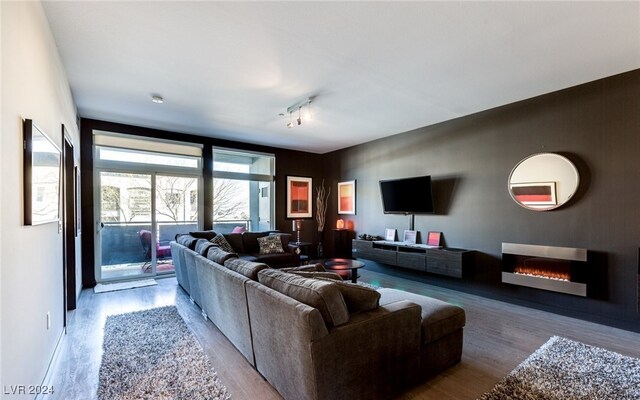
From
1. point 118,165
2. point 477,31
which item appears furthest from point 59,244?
point 477,31

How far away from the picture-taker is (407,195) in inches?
218

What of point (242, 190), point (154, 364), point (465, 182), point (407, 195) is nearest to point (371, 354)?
point (154, 364)

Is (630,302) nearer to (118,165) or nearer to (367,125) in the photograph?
(367,125)

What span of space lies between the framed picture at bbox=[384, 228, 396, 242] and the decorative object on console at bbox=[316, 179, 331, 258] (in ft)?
6.65

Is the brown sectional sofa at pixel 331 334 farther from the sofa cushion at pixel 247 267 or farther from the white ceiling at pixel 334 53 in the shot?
the white ceiling at pixel 334 53

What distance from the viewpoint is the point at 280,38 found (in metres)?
2.67

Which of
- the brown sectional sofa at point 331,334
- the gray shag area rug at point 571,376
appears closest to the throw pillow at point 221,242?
the brown sectional sofa at point 331,334

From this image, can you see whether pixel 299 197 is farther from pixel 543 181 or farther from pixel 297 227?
pixel 543 181

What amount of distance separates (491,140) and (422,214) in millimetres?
1666

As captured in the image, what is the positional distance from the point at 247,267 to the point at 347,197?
489 centimetres

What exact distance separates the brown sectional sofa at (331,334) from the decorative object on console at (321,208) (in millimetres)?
4972

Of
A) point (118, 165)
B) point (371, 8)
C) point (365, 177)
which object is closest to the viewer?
point (371, 8)

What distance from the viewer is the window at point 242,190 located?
645cm

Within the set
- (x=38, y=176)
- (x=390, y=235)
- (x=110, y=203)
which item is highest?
(x=38, y=176)
